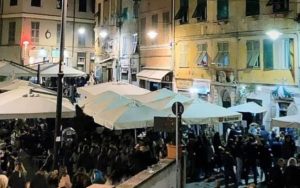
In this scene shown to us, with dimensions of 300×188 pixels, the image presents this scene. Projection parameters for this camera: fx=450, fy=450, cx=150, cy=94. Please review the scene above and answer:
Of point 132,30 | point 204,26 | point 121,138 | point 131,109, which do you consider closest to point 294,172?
point 131,109

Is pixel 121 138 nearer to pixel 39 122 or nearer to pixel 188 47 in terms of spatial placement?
pixel 39 122

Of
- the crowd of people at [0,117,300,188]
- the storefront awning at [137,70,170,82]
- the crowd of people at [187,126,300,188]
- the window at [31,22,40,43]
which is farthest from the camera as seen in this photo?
the window at [31,22,40,43]

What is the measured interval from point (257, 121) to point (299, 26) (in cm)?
558

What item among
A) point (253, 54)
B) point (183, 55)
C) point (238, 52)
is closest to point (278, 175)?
point (253, 54)

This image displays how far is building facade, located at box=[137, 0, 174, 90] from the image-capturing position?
32.0 m

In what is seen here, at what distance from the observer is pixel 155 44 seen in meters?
34.2

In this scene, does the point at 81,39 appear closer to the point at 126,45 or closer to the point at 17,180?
the point at 126,45

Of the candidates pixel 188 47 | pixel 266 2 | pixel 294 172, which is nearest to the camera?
pixel 294 172

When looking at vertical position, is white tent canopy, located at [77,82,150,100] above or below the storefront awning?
below

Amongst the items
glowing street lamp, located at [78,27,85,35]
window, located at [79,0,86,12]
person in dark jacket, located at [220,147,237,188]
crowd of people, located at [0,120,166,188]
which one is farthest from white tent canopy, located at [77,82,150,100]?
window, located at [79,0,86,12]

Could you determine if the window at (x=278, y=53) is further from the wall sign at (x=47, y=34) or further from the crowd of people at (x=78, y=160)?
the wall sign at (x=47, y=34)

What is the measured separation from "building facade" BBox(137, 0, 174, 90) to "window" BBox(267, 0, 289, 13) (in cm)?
987

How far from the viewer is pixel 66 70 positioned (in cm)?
2758

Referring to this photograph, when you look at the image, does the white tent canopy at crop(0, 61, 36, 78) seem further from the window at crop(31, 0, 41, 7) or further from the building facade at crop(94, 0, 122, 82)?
the window at crop(31, 0, 41, 7)
